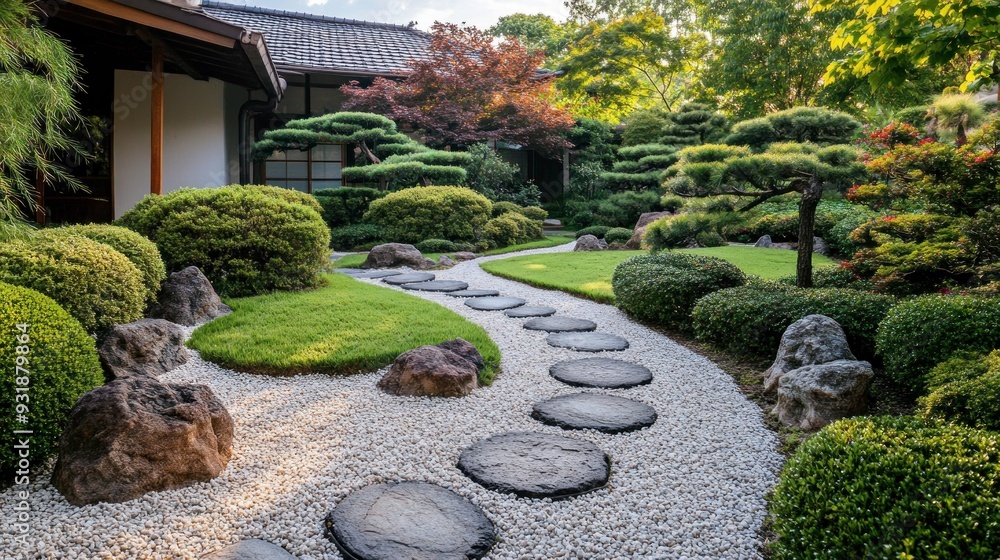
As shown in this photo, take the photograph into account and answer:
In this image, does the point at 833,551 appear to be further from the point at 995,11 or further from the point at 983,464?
the point at 995,11

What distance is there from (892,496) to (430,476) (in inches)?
68.6

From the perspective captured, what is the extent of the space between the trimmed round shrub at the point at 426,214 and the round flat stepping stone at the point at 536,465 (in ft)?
27.2

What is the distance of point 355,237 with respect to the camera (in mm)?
11477

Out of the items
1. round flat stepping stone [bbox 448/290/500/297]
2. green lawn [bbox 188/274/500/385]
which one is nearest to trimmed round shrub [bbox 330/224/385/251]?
round flat stepping stone [bbox 448/290/500/297]

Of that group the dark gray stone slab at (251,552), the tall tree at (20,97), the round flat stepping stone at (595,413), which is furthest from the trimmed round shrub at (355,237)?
the dark gray stone slab at (251,552)

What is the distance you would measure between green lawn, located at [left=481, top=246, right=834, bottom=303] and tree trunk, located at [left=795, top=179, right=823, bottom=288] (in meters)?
1.84

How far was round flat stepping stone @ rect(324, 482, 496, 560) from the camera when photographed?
2209mm

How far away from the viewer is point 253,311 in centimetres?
555

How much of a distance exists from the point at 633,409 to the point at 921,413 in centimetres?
140

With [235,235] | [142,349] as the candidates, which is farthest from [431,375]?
[235,235]

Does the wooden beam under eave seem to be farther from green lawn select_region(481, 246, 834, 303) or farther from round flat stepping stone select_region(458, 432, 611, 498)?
round flat stepping stone select_region(458, 432, 611, 498)

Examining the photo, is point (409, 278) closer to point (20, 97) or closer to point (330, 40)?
point (20, 97)

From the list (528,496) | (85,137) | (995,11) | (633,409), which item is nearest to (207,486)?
(528,496)

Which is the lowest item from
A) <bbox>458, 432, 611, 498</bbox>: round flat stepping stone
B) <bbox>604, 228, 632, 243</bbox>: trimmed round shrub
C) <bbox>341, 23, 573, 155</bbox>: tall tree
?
<bbox>458, 432, 611, 498</bbox>: round flat stepping stone
